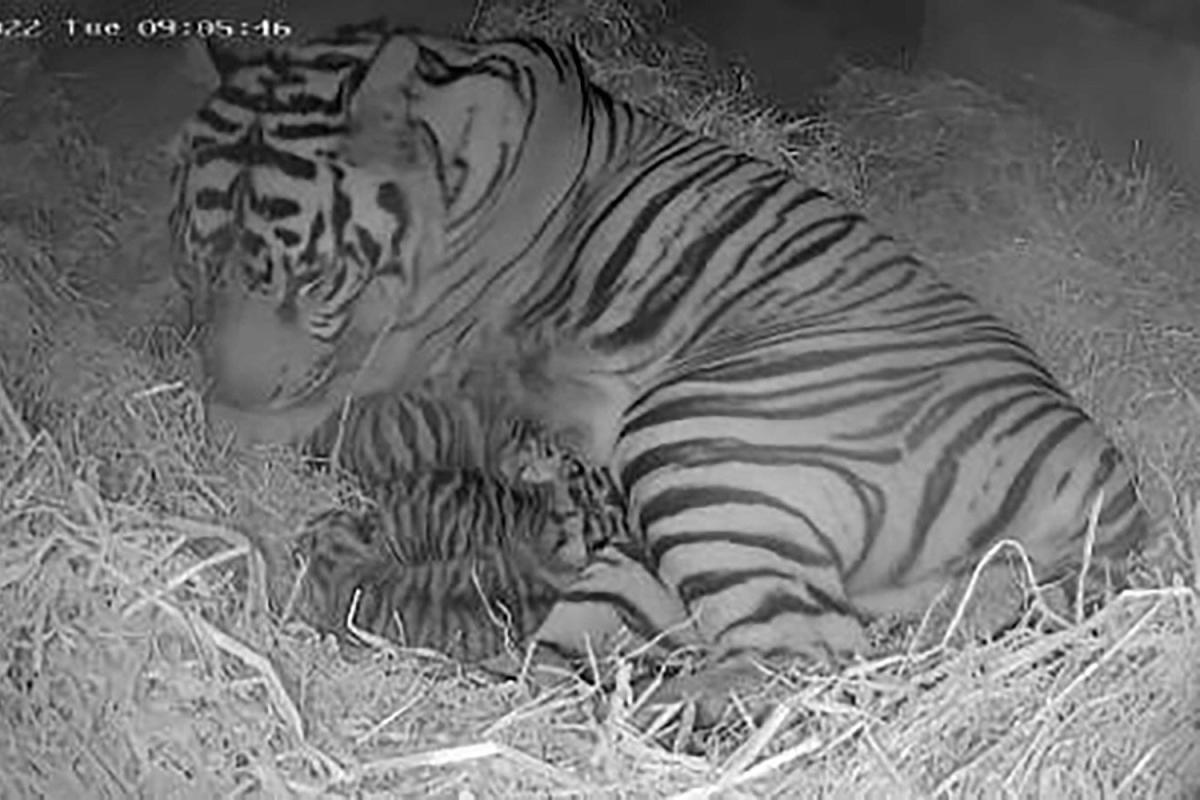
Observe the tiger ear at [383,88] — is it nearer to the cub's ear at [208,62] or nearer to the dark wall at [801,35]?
the cub's ear at [208,62]

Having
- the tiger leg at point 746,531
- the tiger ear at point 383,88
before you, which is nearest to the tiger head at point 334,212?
the tiger ear at point 383,88

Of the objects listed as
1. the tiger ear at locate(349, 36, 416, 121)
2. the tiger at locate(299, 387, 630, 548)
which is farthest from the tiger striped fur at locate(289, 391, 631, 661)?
the tiger ear at locate(349, 36, 416, 121)

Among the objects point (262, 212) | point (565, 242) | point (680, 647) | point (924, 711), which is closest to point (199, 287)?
point (262, 212)

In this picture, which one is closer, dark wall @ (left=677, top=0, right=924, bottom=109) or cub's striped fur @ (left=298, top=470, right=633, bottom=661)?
cub's striped fur @ (left=298, top=470, right=633, bottom=661)

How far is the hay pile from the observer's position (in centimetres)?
163

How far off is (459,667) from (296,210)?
0.29 m

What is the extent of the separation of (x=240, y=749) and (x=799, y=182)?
54 cm

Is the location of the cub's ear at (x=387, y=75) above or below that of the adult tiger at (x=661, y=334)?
above

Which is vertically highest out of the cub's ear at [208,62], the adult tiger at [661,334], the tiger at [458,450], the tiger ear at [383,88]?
the tiger ear at [383,88]

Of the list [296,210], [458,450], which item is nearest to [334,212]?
[296,210]

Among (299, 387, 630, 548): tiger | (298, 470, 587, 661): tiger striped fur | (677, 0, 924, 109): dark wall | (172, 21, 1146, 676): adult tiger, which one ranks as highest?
(677, 0, 924, 109): dark wall

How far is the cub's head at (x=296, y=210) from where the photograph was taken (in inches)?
71.5

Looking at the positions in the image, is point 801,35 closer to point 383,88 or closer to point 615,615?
point 383,88
